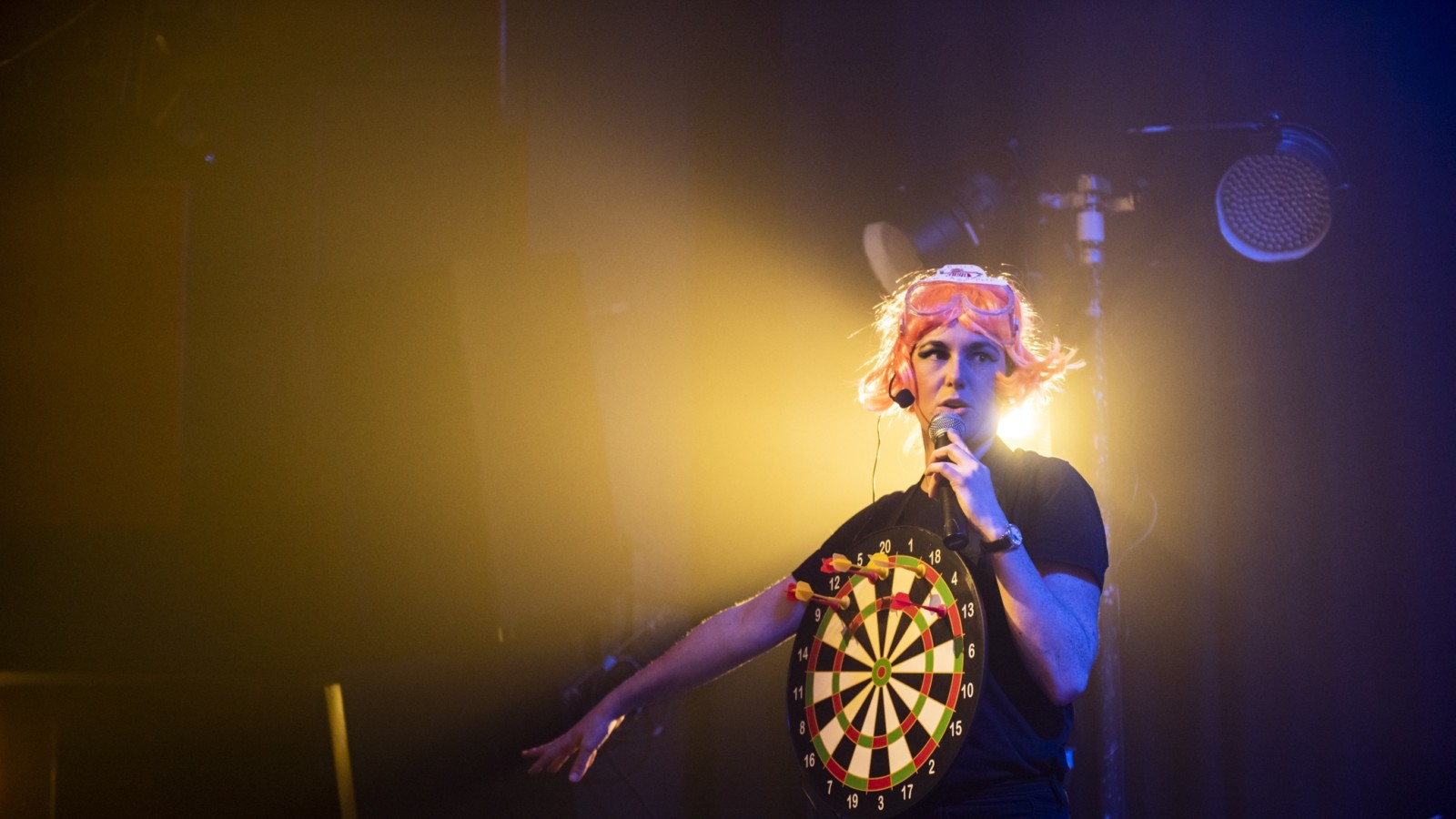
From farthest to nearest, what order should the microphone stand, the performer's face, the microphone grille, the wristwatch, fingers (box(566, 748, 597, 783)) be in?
the microphone stand → fingers (box(566, 748, 597, 783)) → the performer's face → the microphone grille → the wristwatch

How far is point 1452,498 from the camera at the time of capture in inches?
120

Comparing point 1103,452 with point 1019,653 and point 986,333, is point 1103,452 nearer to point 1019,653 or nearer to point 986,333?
point 986,333

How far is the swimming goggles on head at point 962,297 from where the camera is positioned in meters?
2.16

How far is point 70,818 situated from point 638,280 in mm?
2246

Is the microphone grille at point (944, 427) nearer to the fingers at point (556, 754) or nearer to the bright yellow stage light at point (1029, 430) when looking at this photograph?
the bright yellow stage light at point (1029, 430)

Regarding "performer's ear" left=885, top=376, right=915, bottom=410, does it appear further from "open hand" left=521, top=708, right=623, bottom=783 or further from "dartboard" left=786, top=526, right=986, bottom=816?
"open hand" left=521, top=708, right=623, bottom=783

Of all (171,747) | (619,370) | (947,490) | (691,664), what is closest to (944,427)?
(947,490)

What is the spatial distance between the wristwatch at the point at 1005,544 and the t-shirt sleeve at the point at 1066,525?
0.37ft

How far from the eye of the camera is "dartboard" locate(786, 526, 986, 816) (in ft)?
5.88

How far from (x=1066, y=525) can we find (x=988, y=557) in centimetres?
14

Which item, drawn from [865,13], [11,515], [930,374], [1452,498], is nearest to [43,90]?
[11,515]

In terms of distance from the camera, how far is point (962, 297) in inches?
85.9

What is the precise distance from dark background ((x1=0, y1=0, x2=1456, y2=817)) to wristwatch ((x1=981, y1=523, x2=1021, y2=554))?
1182mm

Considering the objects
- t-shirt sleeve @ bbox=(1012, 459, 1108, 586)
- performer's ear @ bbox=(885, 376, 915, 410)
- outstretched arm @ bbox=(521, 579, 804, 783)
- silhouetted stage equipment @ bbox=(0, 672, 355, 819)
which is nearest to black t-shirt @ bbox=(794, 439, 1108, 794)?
t-shirt sleeve @ bbox=(1012, 459, 1108, 586)
